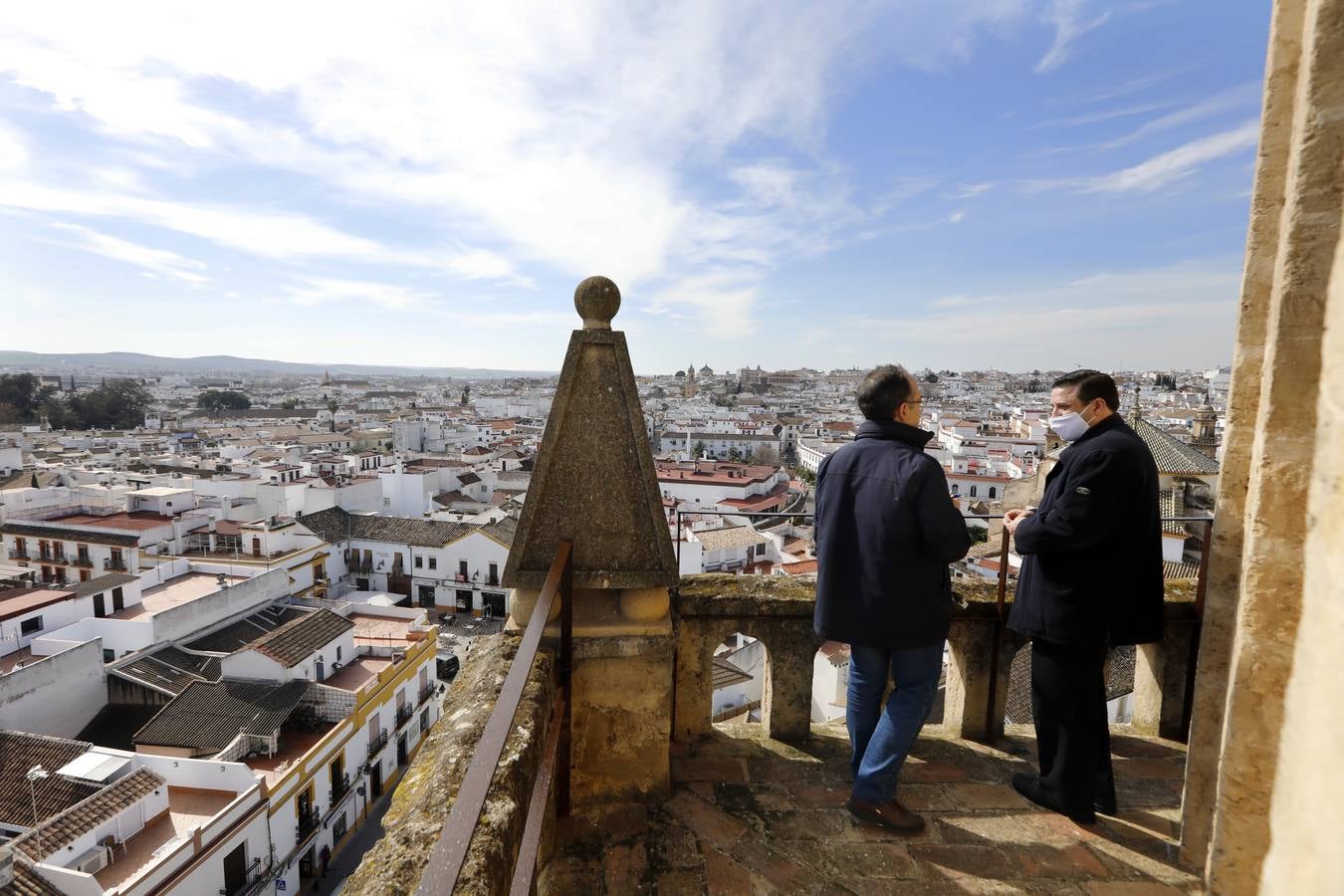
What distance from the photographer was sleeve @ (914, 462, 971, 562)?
2721 mm

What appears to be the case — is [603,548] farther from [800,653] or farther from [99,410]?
[99,410]

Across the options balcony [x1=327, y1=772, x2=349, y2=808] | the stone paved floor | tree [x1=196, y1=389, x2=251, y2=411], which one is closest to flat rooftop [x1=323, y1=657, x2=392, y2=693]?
balcony [x1=327, y1=772, x2=349, y2=808]

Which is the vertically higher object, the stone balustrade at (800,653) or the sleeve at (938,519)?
the sleeve at (938,519)

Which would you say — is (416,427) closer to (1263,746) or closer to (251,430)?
(251,430)

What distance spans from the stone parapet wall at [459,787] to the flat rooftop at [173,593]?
26.5 m

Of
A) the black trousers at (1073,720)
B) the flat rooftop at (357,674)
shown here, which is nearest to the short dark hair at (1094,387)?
the black trousers at (1073,720)

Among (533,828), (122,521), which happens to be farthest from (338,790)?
(122,521)

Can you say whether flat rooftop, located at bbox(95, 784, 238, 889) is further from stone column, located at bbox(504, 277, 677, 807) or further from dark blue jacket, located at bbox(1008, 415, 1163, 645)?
dark blue jacket, located at bbox(1008, 415, 1163, 645)

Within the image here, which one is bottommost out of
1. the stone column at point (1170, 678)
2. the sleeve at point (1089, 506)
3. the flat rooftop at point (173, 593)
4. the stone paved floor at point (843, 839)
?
the flat rooftop at point (173, 593)

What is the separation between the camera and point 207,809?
49.1 ft

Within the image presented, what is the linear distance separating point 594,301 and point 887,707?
80.4 inches

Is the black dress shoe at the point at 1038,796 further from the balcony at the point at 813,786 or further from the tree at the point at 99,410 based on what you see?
the tree at the point at 99,410

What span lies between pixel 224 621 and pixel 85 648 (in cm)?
505

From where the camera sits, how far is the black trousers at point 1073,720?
301cm
